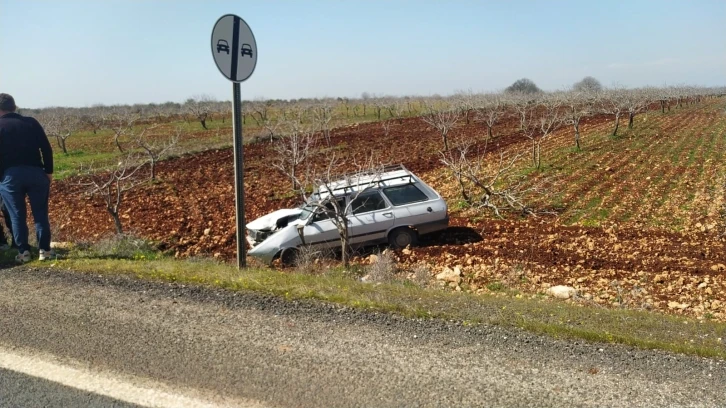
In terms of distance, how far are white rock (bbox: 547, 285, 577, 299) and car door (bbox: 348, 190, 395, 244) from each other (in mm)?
3343

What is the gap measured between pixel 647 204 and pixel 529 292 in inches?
308

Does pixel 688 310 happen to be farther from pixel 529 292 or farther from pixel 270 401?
pixel 270 401

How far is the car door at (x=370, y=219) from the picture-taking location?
1023cm

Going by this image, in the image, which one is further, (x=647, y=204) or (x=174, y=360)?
(x=647, y=204)

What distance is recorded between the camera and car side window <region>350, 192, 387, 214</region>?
10.4 metres

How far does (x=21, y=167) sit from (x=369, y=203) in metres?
5.66

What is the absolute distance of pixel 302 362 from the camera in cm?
342

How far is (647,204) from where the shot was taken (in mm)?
14023

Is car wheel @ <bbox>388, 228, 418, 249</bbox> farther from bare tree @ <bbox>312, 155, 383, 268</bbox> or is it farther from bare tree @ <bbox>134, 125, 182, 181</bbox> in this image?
bare tree @ <bbox>134, 125, 182, 181</bbox>

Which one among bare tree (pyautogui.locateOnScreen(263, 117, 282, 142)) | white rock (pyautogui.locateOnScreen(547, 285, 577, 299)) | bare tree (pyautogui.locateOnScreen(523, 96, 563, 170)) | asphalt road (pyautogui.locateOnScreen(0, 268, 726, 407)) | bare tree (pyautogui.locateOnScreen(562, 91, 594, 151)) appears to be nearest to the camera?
asphalt road (pyautogui.locateOnScreen(0, 268, 726, 407))

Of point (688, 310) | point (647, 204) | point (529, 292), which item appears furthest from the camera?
point (647, 204)

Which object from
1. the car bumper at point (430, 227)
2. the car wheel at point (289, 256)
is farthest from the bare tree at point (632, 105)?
the car wheel at point (289, 256)

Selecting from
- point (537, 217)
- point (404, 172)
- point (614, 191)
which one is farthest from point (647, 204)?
point (404, 172)

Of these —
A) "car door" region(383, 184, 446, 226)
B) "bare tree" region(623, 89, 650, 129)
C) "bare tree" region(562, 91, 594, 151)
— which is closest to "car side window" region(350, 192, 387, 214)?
"car door" region(383, 184, 446, 226)
